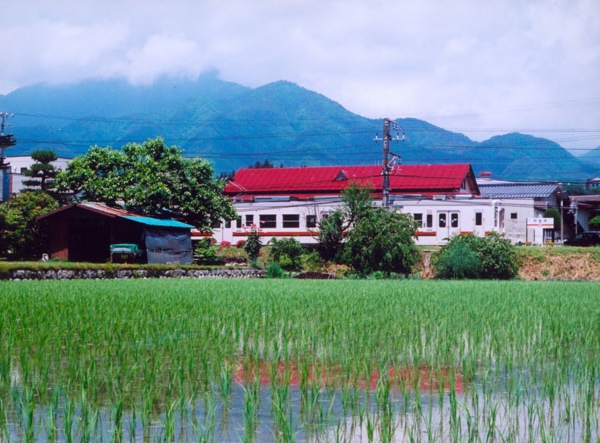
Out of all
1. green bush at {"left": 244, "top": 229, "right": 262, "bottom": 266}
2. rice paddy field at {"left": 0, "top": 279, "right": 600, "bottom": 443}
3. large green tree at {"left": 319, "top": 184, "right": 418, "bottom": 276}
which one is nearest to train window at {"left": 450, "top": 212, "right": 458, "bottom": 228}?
large green tree at {"left": 319, "top": 184, "right": 418, "bottom": 276}

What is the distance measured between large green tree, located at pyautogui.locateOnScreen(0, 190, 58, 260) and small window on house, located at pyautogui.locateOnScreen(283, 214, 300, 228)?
50.6 feet

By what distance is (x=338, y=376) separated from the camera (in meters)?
6.09

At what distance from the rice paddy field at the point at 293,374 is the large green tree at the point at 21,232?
19.3 meters

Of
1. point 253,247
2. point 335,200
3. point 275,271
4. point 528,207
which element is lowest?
point 275,271

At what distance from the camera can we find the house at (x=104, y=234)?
28.6m

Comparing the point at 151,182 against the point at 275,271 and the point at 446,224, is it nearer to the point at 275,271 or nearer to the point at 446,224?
the point at 275,271

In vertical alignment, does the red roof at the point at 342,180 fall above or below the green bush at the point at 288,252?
above

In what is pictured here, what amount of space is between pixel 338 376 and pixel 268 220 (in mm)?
37087

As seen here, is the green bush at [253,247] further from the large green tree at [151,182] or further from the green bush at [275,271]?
the green bush at [275,271]

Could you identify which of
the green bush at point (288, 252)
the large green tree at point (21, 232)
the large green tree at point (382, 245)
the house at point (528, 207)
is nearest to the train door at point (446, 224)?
the house at point (528, 207)

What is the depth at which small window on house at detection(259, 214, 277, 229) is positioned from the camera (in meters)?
43.0

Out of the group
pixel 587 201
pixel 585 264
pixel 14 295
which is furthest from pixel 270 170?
pixel 14 295

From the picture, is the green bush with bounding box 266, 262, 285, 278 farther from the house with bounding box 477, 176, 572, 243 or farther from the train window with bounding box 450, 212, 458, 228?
the house with bounding box 477, 176, 572, 243

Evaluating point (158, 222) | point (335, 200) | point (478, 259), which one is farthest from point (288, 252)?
point (335, 200)
